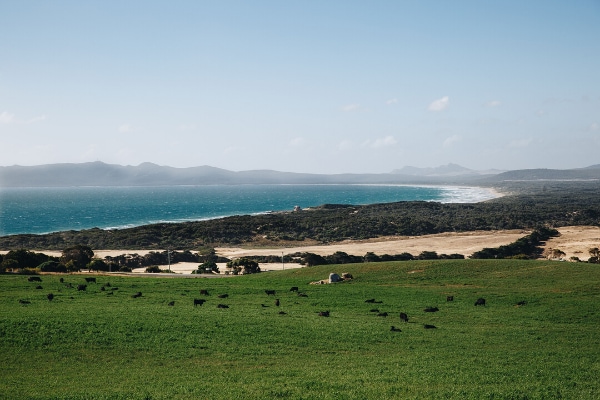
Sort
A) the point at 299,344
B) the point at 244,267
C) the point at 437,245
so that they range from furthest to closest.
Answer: the point at 437,245 < the point at 244,267 < the point at 299,344

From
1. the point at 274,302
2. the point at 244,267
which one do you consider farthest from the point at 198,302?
the point at 244,267

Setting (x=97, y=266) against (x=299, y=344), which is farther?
(x=97, y=266)

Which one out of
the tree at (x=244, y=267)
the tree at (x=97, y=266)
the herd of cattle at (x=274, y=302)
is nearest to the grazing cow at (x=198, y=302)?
the herd of cattle at (x=274, y=302)

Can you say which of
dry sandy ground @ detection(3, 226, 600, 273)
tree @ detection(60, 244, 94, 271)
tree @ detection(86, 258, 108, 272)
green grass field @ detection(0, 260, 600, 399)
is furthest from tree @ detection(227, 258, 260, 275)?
green grass field @ detection(0, 260, 600, 399)

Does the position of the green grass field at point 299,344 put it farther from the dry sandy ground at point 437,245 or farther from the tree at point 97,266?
the dry sandy ground at point 437,245

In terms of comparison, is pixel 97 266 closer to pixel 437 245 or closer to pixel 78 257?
pixel 78 257

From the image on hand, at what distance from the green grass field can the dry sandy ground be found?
43272mm

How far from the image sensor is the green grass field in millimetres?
20938

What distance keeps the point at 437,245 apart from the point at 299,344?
83348mm

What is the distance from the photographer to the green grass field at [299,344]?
2094cm

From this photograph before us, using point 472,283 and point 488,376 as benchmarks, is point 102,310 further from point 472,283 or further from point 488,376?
point 472,283

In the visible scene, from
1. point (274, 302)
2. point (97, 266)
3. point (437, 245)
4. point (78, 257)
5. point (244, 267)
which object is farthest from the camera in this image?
point (437, 245)

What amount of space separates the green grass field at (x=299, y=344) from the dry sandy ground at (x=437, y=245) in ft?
142

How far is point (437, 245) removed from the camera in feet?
349
